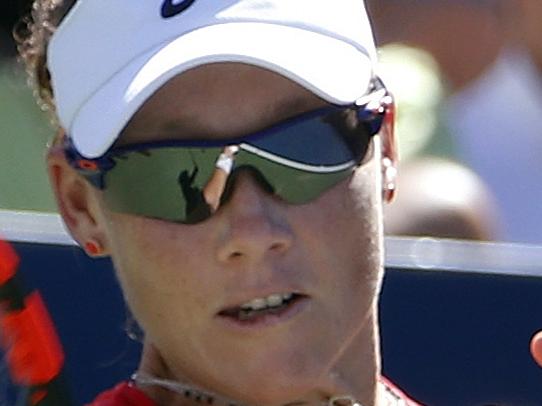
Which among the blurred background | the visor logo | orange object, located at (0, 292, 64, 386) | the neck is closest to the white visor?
the visor logo

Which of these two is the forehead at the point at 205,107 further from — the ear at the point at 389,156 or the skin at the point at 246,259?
the ear at the point at 389,156

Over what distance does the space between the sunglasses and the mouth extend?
91mm

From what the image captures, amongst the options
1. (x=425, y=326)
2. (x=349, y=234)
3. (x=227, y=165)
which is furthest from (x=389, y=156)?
(x=425, y=326)

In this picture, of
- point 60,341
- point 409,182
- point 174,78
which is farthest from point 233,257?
point 409,182

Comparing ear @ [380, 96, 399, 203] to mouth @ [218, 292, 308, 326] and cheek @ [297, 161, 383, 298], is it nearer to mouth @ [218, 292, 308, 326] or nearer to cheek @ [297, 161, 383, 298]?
cheek @ [297, 161, 383, 298]

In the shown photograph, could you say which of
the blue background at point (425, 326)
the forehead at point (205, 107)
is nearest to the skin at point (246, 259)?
the forehead at point (205, 107)

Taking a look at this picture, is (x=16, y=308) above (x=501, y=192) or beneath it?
beneath

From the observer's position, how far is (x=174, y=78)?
1415mm

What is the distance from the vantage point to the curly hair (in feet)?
5.26

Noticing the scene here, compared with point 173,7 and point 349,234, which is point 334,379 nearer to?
point 349,234

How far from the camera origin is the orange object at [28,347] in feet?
5.94

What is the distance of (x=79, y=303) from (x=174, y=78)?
85 cm

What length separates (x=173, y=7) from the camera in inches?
57.2

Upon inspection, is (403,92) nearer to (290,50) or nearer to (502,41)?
(502,41)
